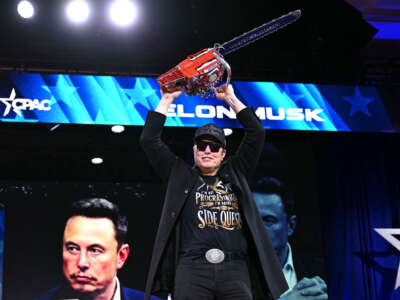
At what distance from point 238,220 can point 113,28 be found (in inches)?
145

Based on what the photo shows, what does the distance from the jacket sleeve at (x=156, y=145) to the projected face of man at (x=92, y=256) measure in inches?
88.9

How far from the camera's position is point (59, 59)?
5.78 m

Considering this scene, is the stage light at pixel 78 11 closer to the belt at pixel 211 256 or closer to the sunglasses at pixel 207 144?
the sunglasses at pixel 207 144

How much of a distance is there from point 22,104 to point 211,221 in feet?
10.5

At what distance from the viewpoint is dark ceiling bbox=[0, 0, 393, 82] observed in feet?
18.6

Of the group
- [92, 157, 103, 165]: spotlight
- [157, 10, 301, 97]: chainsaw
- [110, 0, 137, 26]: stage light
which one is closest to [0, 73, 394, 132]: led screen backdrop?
[92, 157, 103, 165]: spotlight

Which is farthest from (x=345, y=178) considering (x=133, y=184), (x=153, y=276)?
(x=153, y=276)

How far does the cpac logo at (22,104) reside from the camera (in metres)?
5.12

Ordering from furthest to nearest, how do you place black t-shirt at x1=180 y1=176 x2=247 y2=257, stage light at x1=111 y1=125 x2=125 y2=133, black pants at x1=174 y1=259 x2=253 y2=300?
stage light at x1=111 y1=125 x2=125 y2=133
black t-shirt at x1=180 y1=176 x2=247 y2=257
black pants at x1=174 y1=259 x2=253 y2=300

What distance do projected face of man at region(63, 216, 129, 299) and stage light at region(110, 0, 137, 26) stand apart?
222cm

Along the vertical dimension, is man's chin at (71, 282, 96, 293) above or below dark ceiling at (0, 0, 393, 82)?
below

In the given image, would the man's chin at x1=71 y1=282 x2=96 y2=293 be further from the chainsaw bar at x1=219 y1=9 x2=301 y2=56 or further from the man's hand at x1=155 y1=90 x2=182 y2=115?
the chainsaw bar at x1=219 y1=9 x2=301 y2=56

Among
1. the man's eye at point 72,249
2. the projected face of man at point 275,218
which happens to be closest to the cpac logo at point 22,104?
the man's eye at point 72,249

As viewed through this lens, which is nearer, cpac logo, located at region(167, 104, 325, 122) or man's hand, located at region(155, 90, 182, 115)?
man's hand, located at region(155, 90, 182, 115)
